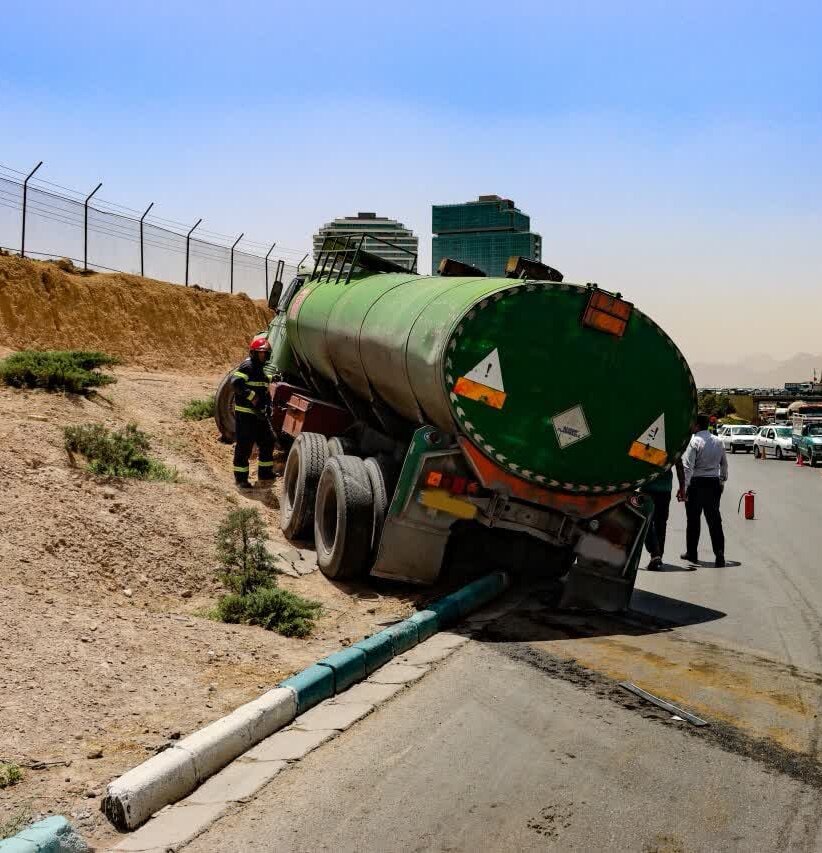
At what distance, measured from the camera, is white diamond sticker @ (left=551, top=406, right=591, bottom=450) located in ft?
27.6

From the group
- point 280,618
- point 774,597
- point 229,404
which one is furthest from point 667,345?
point 229,404

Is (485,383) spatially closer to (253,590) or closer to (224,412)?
(253,590)

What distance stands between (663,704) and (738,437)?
44.3m

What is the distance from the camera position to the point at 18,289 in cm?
2620

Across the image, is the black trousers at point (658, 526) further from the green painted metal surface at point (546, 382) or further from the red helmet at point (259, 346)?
the red helmet at point (259, 346)

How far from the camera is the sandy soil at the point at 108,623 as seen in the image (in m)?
5.13

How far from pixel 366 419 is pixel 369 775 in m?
7.16

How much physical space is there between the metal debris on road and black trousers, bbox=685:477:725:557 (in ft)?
19.0

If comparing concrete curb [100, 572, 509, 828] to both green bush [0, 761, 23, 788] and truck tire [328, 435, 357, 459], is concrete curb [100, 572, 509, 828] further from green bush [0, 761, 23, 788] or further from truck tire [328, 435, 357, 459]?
truck tire [328, 435, 357, 459]

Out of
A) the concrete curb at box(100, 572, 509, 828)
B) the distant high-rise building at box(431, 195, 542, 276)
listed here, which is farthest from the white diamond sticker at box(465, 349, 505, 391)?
the distant high-rise building at box(431, 195, 542, 276)

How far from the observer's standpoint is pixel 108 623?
6.98m

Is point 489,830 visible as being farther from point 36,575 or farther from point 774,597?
point 774,597

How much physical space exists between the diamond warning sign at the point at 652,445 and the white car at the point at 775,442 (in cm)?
3487

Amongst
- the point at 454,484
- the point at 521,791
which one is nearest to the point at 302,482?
the point at 454,484
